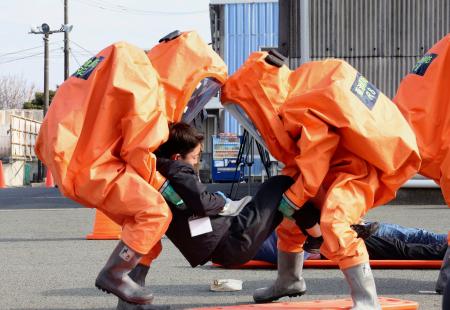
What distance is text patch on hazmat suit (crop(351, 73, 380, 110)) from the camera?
17.6 ft

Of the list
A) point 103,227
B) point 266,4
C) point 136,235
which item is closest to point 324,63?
point 136,235

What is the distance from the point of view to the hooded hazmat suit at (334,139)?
523 cm

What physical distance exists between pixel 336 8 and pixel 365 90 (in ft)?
40.2

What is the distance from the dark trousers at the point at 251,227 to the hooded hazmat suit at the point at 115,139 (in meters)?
0.45

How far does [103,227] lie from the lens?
10773mm

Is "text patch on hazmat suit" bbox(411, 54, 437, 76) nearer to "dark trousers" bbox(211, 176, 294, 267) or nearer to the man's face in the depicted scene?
"dark trousers" bbox(211, 176, 294, 267)

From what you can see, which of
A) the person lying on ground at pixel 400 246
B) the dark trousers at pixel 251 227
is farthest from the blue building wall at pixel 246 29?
the dark trousers at pixel 251 227

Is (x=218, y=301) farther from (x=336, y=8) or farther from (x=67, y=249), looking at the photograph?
(x=336, y=8)

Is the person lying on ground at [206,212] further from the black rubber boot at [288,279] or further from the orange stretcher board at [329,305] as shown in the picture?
the black rubber boot at [288,279]

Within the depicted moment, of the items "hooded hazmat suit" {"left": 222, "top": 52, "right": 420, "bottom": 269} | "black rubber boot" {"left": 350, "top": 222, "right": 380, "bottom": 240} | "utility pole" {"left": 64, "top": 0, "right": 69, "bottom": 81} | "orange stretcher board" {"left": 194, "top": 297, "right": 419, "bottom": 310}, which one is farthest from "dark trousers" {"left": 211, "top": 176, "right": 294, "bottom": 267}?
"utility pole" {"left": 64, "top": 0, "right": 69, "bottom": 81}

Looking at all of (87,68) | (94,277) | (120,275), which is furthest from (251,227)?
(94,277)

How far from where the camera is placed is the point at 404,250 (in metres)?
7.73

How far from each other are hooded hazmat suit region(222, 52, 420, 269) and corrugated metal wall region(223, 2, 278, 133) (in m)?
34.0

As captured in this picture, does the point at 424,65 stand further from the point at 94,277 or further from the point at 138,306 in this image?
the point at 94,277
